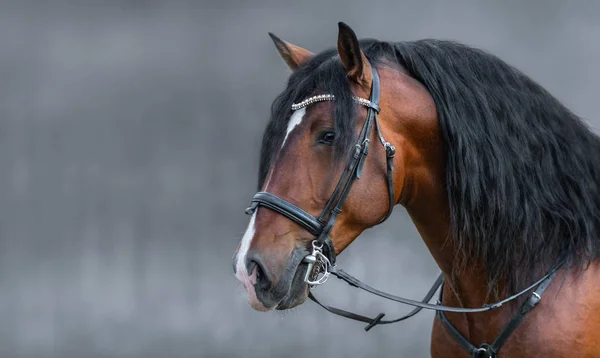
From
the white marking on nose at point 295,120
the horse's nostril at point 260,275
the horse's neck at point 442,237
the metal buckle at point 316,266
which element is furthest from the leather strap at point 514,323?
the white marking on nose at point 295,120

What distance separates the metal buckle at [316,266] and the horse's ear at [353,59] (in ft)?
2.20

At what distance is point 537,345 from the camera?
9.34ft

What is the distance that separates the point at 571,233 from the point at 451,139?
660 millimetres

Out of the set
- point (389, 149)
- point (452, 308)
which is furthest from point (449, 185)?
point (452, 308)

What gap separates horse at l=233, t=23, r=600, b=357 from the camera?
8.78 feet

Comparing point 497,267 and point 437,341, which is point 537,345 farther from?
point 437,341

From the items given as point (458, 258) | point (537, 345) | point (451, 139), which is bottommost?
point (537, 345)

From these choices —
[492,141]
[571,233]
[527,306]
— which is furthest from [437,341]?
[492,141]

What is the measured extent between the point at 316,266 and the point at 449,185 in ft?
2.18

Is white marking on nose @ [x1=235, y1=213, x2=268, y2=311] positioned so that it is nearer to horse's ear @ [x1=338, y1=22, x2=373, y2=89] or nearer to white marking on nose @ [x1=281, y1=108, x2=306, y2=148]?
white marking on nose @ [x1=281, y1=108, x2=306, y2=148]

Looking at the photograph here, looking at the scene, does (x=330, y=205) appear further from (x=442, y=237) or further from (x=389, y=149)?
(x=442, y=237)

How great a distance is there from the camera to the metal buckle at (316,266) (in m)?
2.65

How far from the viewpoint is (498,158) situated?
2.89 m

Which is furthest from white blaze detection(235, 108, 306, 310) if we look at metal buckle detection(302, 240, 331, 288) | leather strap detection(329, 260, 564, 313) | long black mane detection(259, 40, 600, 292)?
leather strap detection(329, 260, 564, 313)
